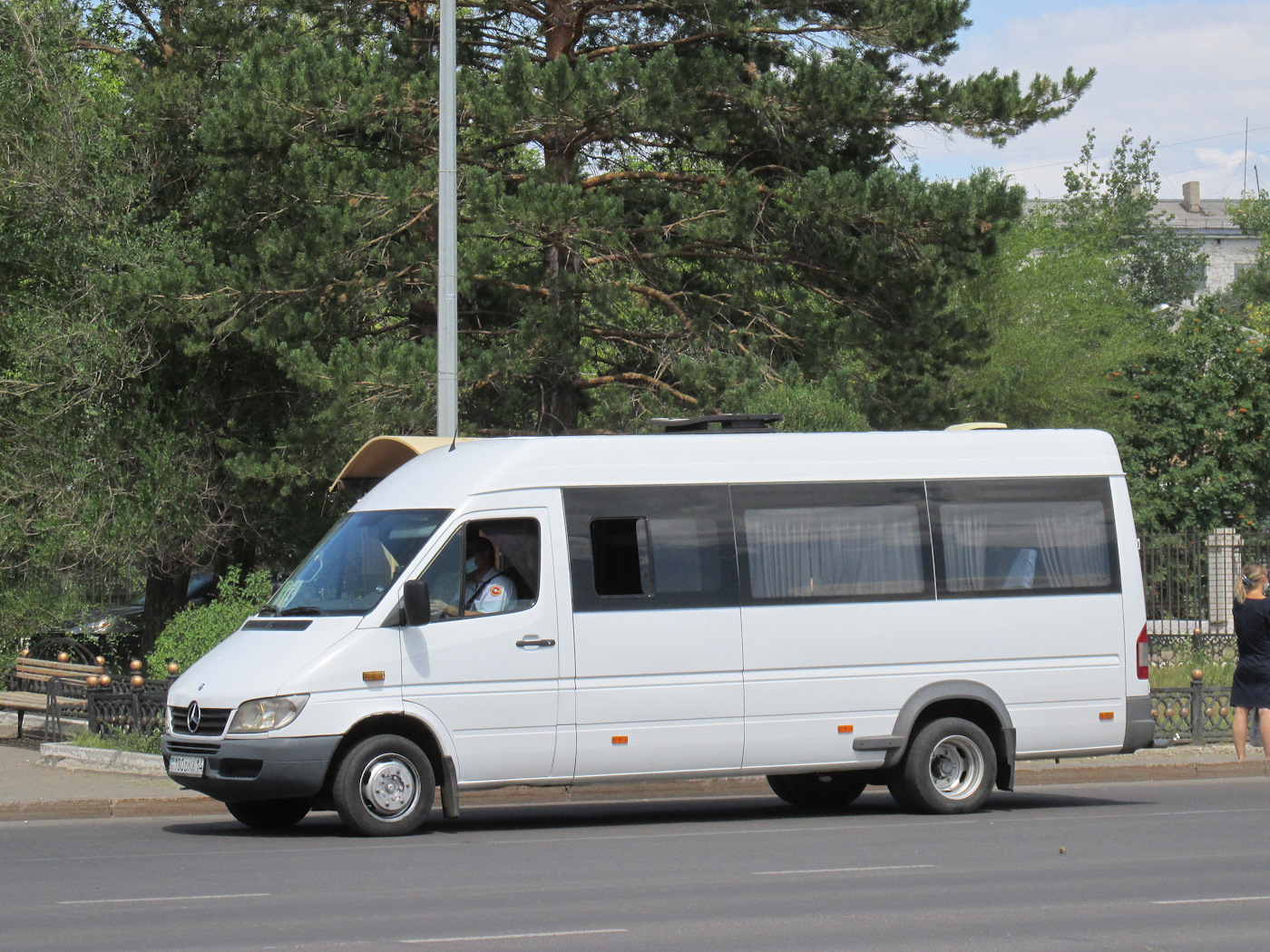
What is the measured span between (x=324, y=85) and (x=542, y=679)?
11.0 m

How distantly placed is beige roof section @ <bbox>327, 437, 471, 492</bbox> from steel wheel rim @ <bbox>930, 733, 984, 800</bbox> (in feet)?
14.6

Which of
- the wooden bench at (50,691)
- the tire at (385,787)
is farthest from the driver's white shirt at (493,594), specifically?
the wooden bench at (50,691)

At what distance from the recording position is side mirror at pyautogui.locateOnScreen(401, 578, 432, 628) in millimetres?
10977

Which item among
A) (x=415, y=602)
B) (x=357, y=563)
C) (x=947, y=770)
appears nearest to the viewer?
(x=415, y=602)

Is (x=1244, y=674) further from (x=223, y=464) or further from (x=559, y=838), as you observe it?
(x=223, y=464)

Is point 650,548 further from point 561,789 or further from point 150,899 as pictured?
point 150,899

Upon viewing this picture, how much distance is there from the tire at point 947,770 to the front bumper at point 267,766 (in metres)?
4.45

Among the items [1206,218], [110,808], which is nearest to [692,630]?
[110,808]

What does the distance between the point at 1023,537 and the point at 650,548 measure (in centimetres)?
312

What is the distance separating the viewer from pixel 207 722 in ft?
36.1

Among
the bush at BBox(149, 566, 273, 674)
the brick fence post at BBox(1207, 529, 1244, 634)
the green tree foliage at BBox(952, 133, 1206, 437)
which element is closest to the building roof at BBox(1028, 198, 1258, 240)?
the green tree foliage at BBox(952, 133, 1206, 437)

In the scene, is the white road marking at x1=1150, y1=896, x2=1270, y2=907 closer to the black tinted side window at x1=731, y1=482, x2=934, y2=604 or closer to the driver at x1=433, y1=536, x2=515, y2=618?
the black tinted side window at x1=731, y1=482, x2=934, y2=604

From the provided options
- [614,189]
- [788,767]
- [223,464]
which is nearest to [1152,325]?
[614,189]

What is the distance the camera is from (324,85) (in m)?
20.0
